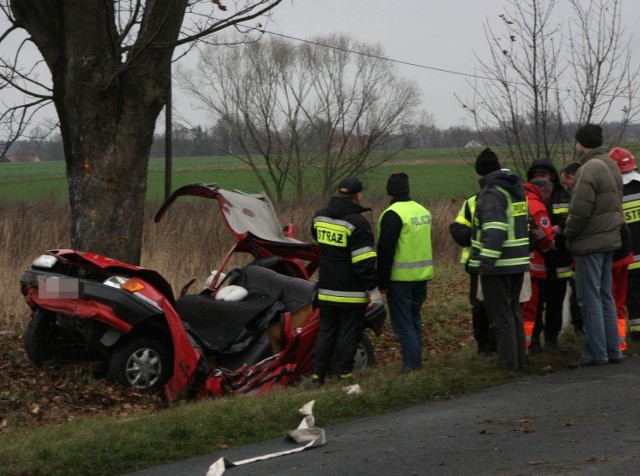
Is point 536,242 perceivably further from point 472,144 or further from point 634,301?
point 472,144

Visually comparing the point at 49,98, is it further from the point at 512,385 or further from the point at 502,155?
the point at 502,155

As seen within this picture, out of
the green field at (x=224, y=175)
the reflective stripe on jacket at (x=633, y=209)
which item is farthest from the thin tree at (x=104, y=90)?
the green field at (x=224, y=175)

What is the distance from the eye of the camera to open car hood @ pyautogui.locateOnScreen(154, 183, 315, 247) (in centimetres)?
935

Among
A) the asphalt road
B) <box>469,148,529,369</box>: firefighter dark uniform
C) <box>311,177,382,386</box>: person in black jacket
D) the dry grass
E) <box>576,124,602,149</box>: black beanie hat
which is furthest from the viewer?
the dry grass

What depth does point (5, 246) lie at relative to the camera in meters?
14.2

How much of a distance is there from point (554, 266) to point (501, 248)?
4.73 feet

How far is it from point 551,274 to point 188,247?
7.71m

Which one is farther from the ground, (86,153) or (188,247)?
(86,153)

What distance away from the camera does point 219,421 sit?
6645 mm

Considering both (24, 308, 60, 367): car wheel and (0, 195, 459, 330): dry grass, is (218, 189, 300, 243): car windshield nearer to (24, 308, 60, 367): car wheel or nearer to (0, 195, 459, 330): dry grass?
(24, 308, 60, 367): car wheel

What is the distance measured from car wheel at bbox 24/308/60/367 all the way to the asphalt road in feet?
10.8

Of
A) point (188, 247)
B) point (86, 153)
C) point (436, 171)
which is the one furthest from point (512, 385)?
point (436, 171)

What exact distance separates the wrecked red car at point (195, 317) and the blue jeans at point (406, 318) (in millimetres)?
338

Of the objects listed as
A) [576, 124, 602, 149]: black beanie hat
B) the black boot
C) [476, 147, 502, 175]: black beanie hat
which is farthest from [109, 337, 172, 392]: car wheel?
[576, 124, 602, 149]: black beanie hat
